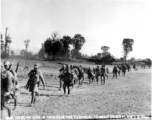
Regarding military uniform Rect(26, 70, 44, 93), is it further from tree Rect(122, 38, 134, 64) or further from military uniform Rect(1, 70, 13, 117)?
tree Rect(122, 38, 134, 64)

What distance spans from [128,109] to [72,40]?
163ft

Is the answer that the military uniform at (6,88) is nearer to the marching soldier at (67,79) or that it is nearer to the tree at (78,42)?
the marching soldier at (67,79)

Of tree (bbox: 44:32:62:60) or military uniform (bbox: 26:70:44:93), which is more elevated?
tree (bbox: 44:32:62:60)

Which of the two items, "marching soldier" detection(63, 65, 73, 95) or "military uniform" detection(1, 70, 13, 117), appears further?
"marching soldier" detection(63, 65, 73, 95)

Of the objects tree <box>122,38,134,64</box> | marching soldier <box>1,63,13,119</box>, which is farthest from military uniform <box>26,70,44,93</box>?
tree <box>122,38,134,64</box>

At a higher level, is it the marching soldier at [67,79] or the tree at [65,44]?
the tree at [65,44]

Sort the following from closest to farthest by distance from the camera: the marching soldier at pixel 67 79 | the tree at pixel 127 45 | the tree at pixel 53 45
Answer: the marching soldier at pixel 67 79, the tree at pixel 53 45, the tree at pixel 127 45

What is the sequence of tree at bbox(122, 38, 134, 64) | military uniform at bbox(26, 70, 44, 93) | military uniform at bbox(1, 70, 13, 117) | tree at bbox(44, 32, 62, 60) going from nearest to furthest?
military uniform at bbox(1, 70, 13, 117) < military uniform at bbox(26, 70, 44, 93) < tree at bbox(44, 32, 62, 60) < tree at bbox(122, 38, 134, 64)

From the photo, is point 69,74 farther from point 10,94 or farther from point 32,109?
point 10,94

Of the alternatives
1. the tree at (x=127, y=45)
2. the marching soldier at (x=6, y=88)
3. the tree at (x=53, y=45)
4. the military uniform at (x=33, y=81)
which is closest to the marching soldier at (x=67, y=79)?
the military uniform at (x=33, y=81)

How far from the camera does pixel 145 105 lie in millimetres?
8430

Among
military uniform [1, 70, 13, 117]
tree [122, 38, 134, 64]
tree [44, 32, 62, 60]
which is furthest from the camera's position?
tree [122, 38, 134, 64]

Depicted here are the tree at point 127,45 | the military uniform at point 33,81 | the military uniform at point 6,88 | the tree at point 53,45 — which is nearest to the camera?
the military uniform at point 6,88

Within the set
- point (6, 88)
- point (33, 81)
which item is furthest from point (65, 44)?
point (6, 88)
